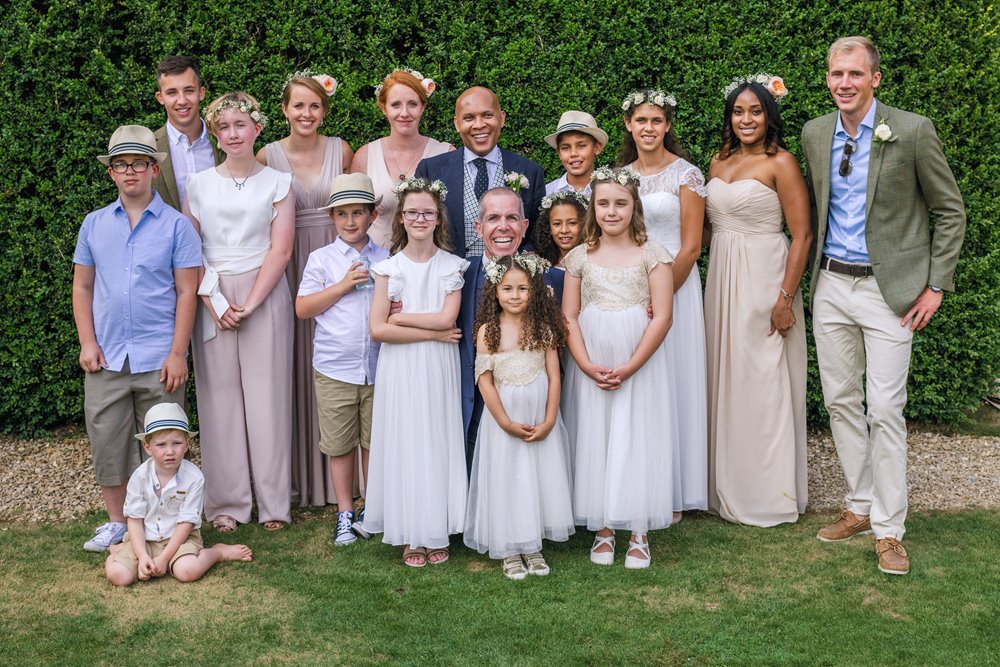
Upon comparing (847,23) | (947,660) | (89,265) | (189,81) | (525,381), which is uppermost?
(847,23)

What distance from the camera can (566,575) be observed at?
14.8 feet

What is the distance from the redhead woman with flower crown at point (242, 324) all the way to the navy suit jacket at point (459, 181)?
0.75 m

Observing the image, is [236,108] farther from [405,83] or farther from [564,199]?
[564,199]

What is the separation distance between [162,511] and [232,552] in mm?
393

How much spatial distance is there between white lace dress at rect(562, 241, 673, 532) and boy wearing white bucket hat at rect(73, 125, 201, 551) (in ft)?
6.31

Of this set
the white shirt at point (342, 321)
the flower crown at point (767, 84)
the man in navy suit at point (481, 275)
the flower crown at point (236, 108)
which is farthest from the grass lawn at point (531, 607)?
the flower crown at point (767, 84)

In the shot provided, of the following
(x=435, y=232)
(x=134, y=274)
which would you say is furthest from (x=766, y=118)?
(x=134, y=274)

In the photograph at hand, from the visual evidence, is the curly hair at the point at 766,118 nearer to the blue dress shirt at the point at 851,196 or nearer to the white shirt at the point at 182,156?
the blue dress shirt at the point at 851,196

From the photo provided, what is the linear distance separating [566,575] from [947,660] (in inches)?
61.4

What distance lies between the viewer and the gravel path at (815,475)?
5.66m

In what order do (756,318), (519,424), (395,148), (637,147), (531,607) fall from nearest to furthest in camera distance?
(531,607) → (519,424) → (756,318) → (637,147) → (395,148)

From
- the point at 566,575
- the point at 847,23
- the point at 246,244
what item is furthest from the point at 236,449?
the point at 847,23

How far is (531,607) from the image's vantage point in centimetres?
420

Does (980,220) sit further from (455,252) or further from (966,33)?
(455,252)
